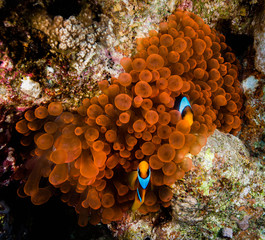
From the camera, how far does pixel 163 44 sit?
158 cm

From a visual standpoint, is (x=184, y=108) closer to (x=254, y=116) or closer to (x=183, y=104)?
(x=183, y=104)

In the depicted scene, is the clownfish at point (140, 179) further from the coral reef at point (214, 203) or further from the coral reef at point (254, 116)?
the coral reef at point (254, 116)

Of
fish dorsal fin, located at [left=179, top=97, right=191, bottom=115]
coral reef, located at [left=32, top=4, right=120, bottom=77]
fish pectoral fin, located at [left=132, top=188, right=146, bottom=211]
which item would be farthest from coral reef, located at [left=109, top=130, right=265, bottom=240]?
coral reef, located at [left=32, top=4, right=120, bottom=77]

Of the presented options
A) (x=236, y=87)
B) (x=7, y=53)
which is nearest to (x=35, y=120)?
(x=7, y=53)

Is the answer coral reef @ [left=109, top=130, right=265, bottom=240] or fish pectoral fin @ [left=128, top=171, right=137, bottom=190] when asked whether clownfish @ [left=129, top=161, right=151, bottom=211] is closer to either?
fish pectoral fin @ [left=128, top=171, right=137, bottom=190]

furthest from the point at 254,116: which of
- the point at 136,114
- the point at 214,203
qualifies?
the point at 136,114

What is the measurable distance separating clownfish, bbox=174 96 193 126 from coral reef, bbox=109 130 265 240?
35 centimetres

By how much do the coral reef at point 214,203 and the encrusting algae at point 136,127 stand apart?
0.17 m

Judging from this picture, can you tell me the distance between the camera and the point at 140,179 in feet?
4.51

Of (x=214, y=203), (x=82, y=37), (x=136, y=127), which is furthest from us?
(x=214, y=203)

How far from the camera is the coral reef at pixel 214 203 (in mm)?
1580

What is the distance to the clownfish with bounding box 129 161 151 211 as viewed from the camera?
135cm

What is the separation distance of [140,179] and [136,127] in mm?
356

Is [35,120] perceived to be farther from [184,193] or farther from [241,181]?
[241,181]
